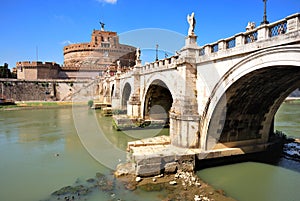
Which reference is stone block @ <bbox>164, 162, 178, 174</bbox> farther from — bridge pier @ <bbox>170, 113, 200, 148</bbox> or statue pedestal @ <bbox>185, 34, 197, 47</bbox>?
statue pedestal @ <bbox>185, 34, 197, 47</bbox>

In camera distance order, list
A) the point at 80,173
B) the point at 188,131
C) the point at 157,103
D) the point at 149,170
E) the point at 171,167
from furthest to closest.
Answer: the point at 157,103, the point at 188,131, the point at 80,173, the point at 171,167, the point at 149,170

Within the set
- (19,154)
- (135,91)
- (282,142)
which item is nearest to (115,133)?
(135,91)

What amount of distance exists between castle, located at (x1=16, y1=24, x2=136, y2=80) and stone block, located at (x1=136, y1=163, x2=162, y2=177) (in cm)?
4002

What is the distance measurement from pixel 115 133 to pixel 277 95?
968cm

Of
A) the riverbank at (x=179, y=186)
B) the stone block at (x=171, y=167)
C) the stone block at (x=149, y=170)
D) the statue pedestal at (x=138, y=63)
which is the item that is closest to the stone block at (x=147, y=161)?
the stone block at (x=149, y=170)

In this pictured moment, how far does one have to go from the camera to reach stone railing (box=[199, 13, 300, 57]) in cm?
481

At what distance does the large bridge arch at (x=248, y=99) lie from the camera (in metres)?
5.88

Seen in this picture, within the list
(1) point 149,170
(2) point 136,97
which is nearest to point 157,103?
(2) point 136,97

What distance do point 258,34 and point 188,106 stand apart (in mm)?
3718

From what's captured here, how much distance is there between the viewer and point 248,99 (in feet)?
26.9

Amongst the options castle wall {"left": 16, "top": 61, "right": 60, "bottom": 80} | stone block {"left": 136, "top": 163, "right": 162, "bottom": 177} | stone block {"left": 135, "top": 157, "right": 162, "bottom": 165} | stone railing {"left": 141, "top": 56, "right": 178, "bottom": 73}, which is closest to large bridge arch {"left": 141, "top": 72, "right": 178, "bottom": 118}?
stone railing {"left": 141, "top": 56, "right": 178, "bottom": 73}

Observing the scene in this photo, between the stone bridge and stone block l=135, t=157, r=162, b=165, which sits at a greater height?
the stone bridge

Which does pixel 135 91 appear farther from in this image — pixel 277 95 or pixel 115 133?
pixel 277 95

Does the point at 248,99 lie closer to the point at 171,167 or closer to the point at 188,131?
the point at 188,131
